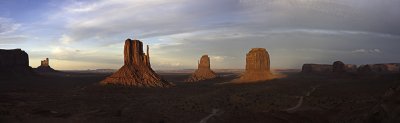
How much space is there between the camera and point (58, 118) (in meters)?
41.2

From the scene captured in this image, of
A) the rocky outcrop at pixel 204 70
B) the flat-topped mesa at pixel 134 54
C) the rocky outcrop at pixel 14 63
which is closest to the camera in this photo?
the flat-topped mesa at pixel 134 54

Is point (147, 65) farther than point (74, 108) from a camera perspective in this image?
Yes

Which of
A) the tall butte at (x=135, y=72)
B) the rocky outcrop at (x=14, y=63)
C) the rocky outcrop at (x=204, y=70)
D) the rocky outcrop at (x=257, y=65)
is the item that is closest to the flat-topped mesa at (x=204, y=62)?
the rocky outcrop at (x=204, y=70)

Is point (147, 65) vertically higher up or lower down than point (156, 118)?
higher up

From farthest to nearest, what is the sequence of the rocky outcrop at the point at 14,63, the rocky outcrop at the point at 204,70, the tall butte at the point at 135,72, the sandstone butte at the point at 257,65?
the rocky outcrop at the point at 204,70 < the rocky outcrop at the point at 14,63 < the sandstone butte at the point at 257,65 < the tall butte at the point at 135,72

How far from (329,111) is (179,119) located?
1562cm

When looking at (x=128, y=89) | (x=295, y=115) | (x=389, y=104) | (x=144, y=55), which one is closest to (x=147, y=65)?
(x=144, y=55)

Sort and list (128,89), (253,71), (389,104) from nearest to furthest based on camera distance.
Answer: (389,104) → (128,89) → (253,71)

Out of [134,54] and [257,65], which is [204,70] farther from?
[134,54]

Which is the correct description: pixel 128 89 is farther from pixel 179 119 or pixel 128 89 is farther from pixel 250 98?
pixel 179 119

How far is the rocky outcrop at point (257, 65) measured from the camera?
124 metres

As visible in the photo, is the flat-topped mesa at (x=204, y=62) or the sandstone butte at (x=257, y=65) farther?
the flat-topped mesa at (x=204, y=62)

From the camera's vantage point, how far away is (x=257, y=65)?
125562 millimetres

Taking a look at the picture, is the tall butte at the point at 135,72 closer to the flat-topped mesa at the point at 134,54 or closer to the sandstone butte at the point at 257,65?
the flat-topped mesa at the point at 134,54
